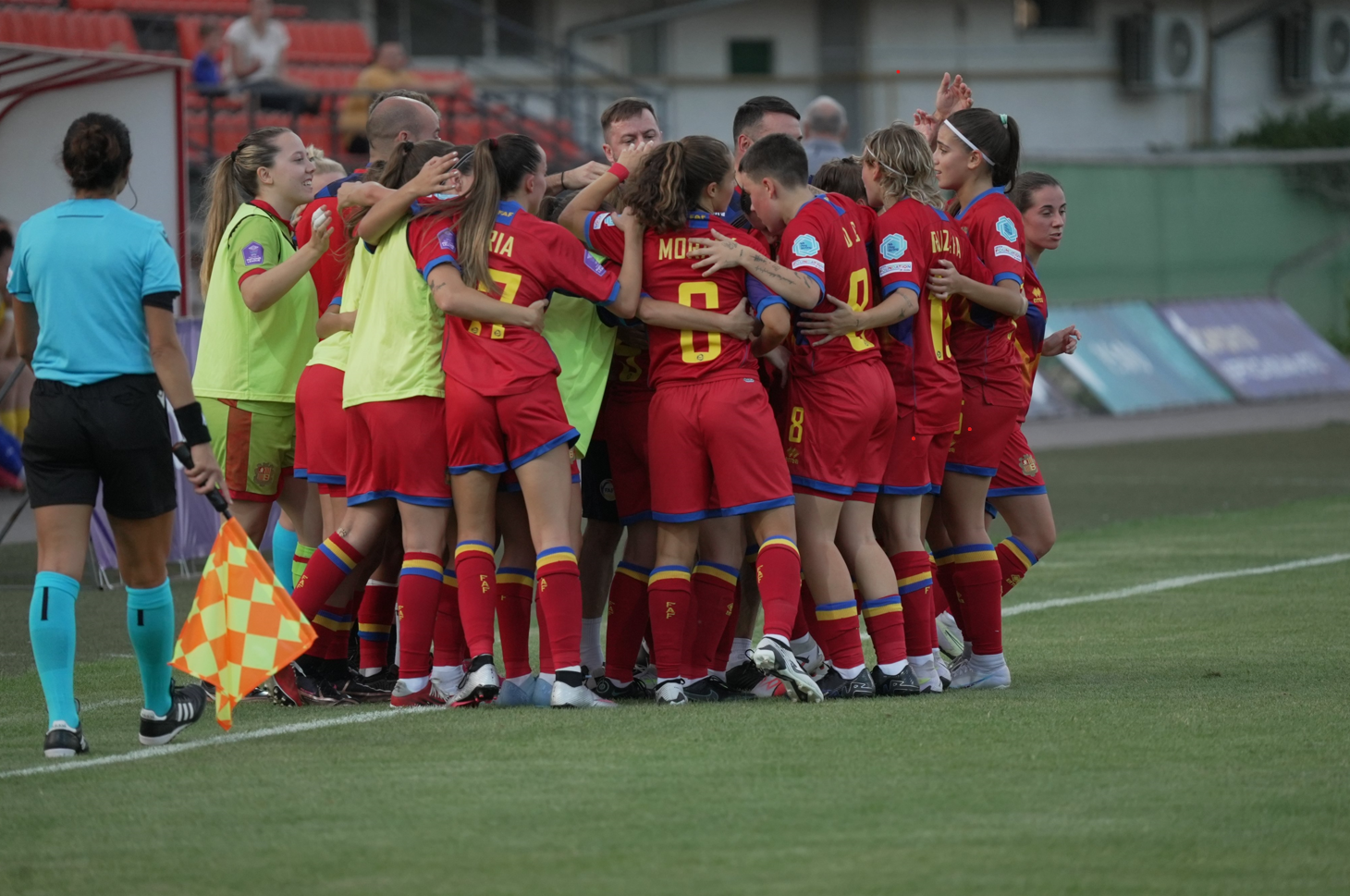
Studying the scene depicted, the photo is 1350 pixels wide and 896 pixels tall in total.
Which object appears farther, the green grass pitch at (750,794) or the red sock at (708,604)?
the red sock at (708,604)

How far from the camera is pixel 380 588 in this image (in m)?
6.86

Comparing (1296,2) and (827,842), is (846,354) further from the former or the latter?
(1296,2)

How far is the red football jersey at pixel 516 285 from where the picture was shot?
6.16m

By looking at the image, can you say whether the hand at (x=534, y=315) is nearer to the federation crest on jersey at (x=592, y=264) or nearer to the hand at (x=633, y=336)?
the federation crest on jersey at (x=592, y=264)

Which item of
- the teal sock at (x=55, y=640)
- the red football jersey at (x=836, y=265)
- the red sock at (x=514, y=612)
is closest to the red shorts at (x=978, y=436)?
the red football jersey at (x=836, y=265)

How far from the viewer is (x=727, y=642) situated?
6.88 m

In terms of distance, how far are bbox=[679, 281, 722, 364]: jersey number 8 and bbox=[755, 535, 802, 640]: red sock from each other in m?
0.67

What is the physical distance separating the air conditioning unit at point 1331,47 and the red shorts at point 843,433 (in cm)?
3494

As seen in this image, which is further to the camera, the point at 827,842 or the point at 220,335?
the point at 220,335

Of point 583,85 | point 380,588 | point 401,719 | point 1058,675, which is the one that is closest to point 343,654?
point 380,588

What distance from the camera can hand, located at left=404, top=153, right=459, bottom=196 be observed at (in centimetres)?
616

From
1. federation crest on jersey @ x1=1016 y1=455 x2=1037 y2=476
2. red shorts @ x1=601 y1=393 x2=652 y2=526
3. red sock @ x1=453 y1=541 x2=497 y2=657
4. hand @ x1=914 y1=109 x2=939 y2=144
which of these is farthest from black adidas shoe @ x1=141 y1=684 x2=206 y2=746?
hand @ x1=914 y1=109 x2=939 y2=144

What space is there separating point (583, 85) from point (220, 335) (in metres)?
23.0

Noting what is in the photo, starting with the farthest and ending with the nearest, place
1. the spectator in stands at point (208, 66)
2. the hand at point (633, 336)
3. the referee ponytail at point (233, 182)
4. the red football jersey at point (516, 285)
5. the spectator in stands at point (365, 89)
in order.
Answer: the spectator in stands at point (208, 66)
the spectator in stands at point (365, 89)
the referee ponytail at point (233, 182)
the hand at point (633, 336)
the red football jersey at point (516, 285)
